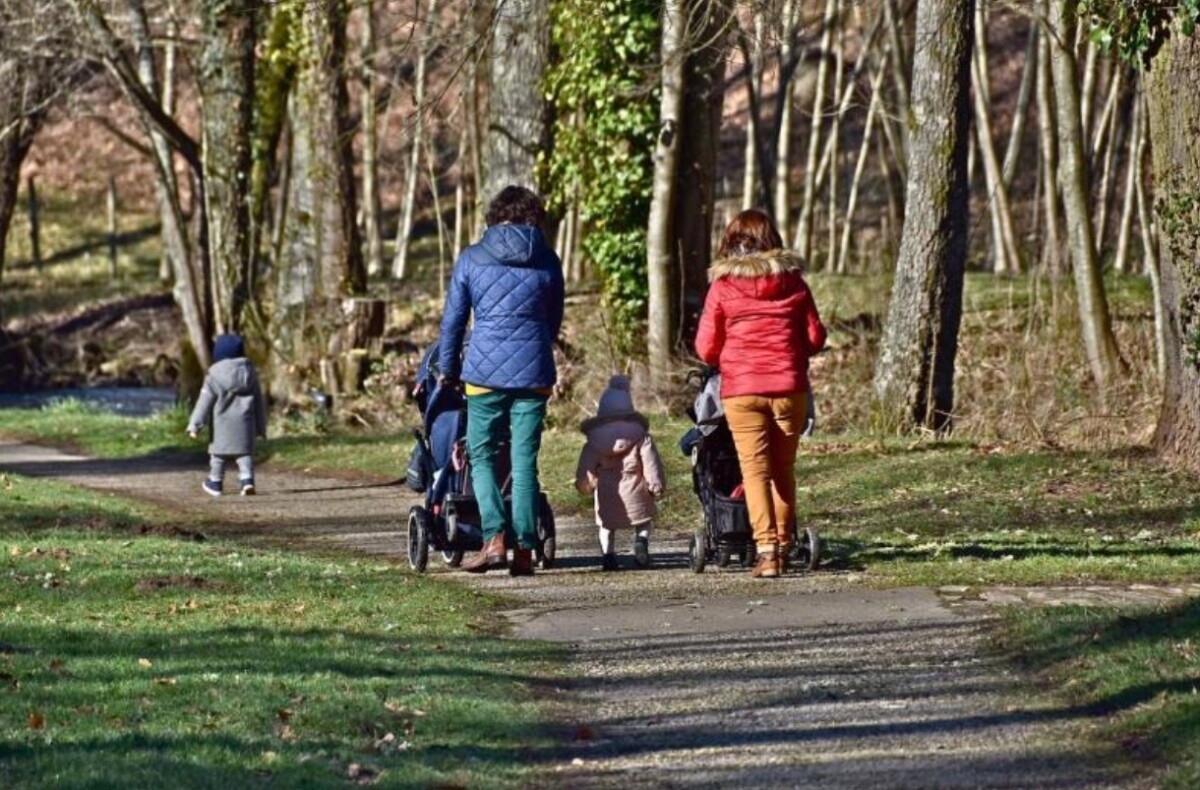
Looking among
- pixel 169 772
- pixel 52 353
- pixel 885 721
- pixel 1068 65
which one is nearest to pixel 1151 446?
pixel 1068 65

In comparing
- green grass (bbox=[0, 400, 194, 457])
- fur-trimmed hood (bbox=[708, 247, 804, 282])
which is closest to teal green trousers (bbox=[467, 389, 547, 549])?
fur-trimmed hood (bbox=[708, 247, 804, 282])

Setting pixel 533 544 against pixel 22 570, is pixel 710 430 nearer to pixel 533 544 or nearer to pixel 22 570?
pixel 533 544

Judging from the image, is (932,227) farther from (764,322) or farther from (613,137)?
(764,322)

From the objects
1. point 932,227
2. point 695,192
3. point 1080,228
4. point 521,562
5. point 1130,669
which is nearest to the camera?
point 1130,669

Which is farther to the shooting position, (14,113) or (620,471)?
(14,113)

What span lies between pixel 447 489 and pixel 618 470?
102cm

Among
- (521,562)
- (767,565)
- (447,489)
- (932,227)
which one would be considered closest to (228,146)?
(932,227)

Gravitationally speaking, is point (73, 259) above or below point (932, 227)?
below

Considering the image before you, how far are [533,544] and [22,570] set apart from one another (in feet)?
9.56

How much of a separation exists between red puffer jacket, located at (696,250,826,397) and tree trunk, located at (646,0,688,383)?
11.0m

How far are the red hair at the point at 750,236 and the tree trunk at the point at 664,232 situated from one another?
35.3ft

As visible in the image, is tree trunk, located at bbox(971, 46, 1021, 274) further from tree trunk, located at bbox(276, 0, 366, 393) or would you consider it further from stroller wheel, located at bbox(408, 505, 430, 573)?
stroller wheel, located at bbox(408, 505, 430, 573)

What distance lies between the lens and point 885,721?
8484 mm

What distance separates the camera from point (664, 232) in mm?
23672
